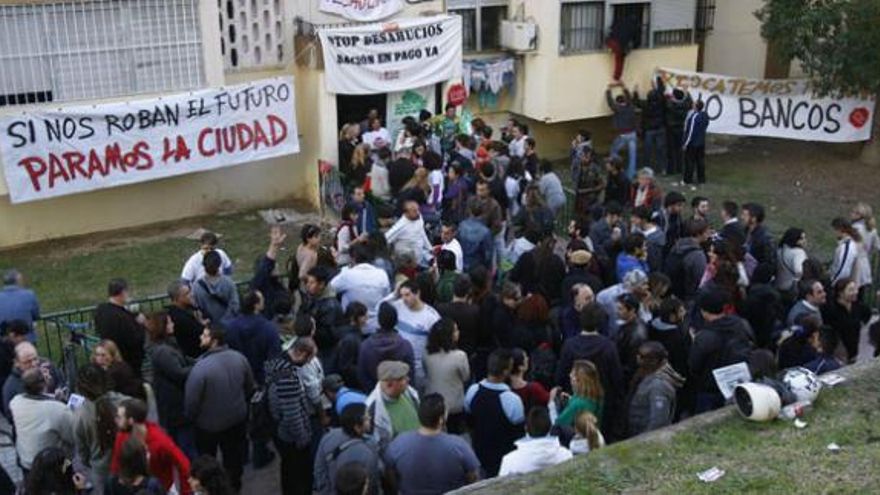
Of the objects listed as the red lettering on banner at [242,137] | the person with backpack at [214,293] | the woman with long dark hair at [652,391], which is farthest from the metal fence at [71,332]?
the woman with long dark hair at [652,391]

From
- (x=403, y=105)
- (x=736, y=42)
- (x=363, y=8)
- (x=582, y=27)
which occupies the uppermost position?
(x=363, y=8)

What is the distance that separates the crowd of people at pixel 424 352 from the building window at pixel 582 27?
7.09m

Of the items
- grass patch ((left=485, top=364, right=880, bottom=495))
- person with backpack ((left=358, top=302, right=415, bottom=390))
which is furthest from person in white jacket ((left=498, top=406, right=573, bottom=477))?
person with backpack ((left=358, top=302, right=415, bottom=390))

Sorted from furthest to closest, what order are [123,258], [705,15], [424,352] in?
1. [705,15]
2. [123,258]
3. [424,352]

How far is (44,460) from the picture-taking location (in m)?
6.04

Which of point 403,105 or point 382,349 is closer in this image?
point 382,349

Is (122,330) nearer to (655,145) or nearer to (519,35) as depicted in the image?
(519,35)

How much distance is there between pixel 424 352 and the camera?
7.91m

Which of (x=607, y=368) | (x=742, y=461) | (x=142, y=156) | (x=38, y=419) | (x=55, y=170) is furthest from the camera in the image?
(x=142, y=156)

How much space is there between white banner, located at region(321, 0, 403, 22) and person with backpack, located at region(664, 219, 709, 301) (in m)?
7.31

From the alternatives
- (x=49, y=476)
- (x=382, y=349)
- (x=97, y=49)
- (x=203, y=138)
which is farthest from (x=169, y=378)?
(x=203, y=138)

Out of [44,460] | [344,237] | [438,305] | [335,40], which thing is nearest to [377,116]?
[335,40]

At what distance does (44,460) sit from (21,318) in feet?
11.2

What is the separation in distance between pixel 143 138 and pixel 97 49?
1.35 m
